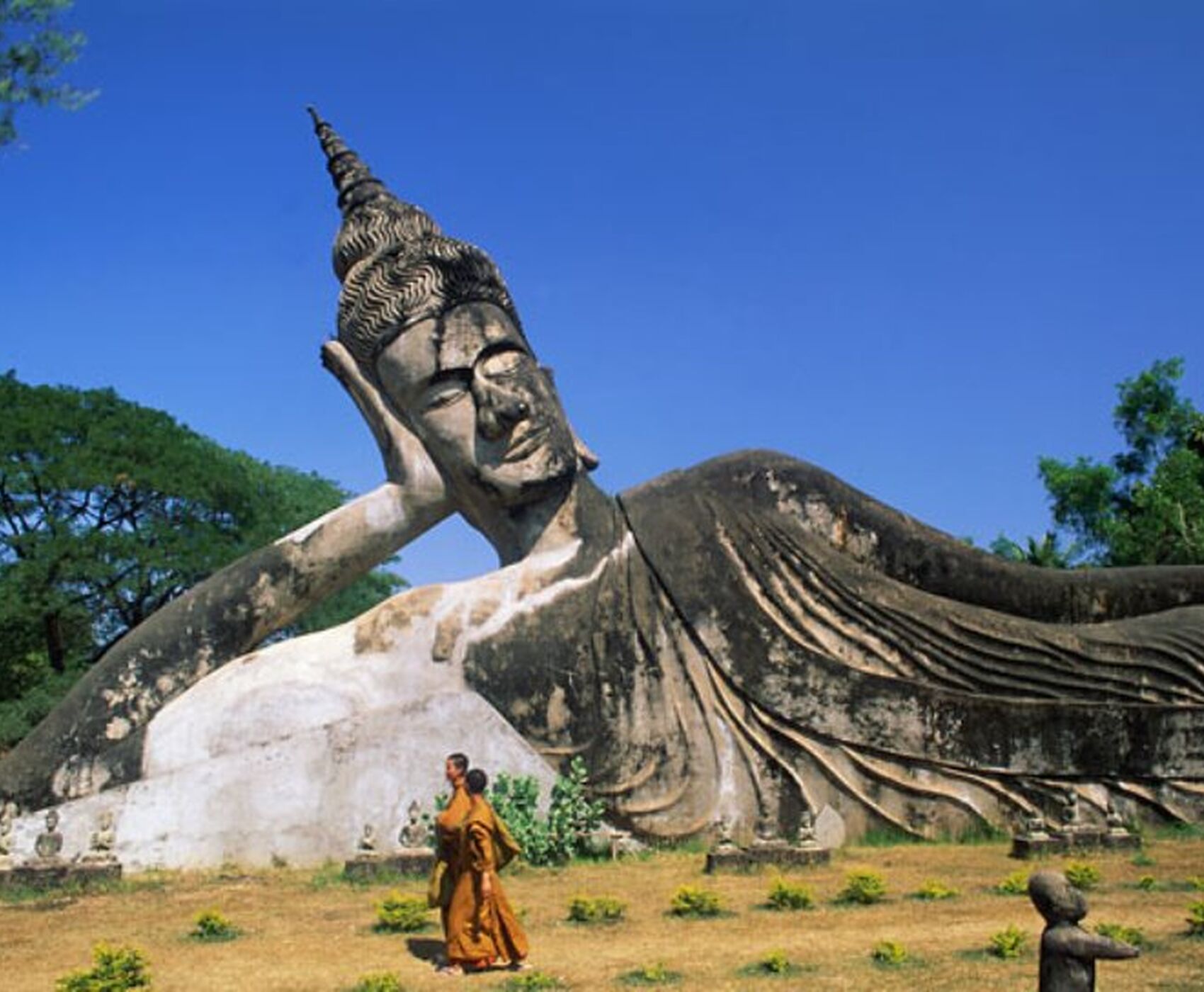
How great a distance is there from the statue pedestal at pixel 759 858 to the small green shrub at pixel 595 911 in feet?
5.35

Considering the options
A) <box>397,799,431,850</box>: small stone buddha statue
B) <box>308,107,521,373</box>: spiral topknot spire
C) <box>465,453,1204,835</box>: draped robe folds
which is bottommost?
<box>397,799,431,850</box>: small stone buddha statue

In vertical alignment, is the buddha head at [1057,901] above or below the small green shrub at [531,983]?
above

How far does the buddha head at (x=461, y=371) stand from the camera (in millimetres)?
12188

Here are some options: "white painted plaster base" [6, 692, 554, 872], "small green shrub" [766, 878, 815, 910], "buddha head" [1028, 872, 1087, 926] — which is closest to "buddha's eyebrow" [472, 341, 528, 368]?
"white painted plaster base" [6, 692, 554, 872]

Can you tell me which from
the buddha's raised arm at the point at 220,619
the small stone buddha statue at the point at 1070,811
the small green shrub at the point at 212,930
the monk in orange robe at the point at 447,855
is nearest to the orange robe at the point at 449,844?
the monk in orange robe at the point at 447,855

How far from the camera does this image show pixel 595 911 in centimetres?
802

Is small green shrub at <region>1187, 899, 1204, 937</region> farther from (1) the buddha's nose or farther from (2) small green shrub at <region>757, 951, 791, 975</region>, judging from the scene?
(1) the buddha's nose

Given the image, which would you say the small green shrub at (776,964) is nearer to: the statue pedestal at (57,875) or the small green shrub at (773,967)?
the small green shrub at (773,967)

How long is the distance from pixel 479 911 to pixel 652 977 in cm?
96

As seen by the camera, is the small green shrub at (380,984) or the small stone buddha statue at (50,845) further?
the small stone buddha statue at (50,845)

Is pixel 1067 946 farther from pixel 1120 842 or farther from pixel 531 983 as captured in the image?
pixel 1120 842

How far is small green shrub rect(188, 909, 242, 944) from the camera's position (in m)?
7.87

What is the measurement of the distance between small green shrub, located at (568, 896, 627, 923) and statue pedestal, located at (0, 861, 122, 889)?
3.69 meters

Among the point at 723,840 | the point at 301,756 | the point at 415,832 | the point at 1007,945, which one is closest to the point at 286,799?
the point at 301,756
